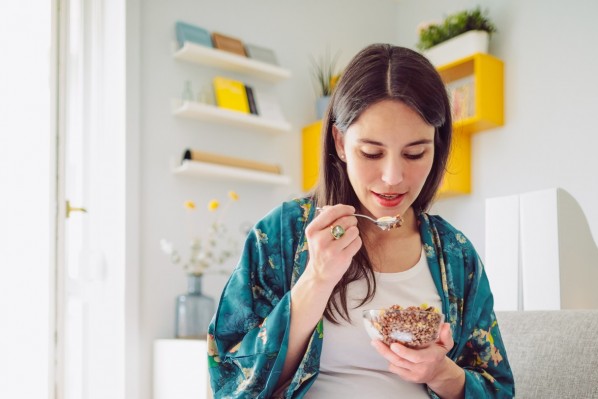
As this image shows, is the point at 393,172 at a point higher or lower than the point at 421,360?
higher

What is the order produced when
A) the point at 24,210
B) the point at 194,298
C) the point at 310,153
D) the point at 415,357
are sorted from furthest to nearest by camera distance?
the point at 310,153, the point at 194,298, the point at 24,210, the point at 415,357

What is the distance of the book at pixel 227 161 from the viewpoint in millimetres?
2928

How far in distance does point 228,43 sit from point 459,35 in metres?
1.22

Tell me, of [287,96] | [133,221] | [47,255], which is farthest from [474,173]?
[47,255]

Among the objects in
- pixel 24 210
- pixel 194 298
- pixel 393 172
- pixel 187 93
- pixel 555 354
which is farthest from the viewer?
pixel 187 93

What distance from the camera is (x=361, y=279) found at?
1147mm

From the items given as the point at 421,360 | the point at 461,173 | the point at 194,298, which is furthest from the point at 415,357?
the point at 461,173

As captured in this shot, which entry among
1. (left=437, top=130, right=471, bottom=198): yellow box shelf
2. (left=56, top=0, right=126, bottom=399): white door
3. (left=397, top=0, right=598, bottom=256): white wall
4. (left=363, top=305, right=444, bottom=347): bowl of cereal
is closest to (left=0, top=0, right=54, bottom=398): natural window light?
(left=56, top=0, right=126, bottom=399): white door

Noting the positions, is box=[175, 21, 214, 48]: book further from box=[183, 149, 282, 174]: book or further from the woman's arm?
the woman's arm

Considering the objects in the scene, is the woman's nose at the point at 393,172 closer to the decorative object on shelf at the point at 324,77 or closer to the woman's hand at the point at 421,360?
the woman's hand at the point at 421,360

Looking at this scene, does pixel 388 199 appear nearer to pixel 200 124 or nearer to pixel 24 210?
pixel 24 210

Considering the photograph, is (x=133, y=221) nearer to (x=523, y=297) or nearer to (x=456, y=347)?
(x=523, y=297)

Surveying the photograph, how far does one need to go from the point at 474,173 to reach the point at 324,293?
99.7 inches

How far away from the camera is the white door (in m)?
2.73
